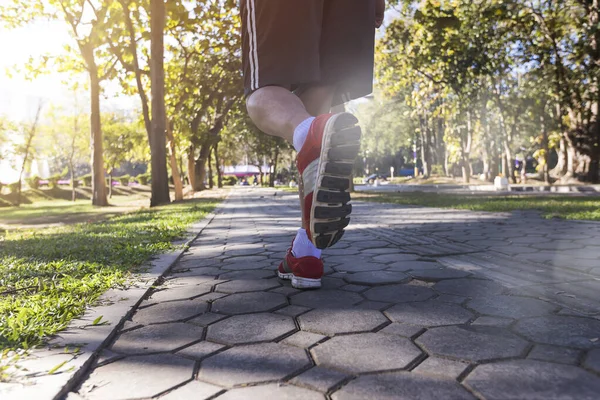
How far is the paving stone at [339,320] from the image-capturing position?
1.89 meters

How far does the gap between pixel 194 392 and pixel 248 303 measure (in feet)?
3.17

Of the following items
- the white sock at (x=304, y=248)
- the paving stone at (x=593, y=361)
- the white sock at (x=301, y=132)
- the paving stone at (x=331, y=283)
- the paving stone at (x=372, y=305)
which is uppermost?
the white sock at (x=301, y=132)

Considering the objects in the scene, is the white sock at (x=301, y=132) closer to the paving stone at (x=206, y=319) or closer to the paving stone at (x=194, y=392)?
the paving stone at (x=206, y=319)

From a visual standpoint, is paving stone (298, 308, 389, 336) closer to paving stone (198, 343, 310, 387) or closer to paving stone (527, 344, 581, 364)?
paving stone (198, 343, 310, 387)

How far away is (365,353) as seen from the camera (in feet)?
5.34

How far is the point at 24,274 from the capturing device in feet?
10.1

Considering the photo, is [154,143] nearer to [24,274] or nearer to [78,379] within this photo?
[24,274]

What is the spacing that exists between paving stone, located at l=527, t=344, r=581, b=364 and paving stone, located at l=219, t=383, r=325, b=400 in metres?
0.78

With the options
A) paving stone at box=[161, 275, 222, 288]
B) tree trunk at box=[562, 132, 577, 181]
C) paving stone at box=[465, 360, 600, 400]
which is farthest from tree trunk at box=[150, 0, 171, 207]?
tree trunk at box=[562, 132, 577, 181]

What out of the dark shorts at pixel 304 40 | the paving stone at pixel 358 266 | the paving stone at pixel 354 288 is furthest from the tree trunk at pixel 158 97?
the paving stone at pixel 354 288

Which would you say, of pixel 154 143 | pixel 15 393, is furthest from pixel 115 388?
pixel 154 143

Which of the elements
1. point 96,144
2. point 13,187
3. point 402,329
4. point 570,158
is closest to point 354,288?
point 402,329

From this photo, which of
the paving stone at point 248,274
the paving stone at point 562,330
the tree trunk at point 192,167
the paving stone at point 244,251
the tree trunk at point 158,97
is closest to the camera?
the paving stone at point 562,330

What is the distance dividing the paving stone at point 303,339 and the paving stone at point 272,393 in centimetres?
34
